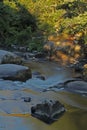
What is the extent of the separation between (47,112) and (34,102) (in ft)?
3.87

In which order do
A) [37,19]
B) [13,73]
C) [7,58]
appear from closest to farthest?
[13,73]
[7,58]
[37,19]

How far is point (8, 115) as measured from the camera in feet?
30.3

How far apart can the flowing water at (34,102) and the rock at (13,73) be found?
0.21 meters

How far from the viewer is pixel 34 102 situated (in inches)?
409

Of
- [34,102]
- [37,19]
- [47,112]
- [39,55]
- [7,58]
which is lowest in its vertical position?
[39,55]

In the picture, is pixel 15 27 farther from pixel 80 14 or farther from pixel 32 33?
pixel 80 14

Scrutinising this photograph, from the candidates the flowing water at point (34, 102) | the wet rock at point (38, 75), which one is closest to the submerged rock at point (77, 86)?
the flowing water at point (34, 102)

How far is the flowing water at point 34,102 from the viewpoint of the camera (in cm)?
885

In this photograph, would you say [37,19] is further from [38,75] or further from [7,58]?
[38,75]

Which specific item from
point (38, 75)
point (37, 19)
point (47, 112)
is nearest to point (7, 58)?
point (38, 75)

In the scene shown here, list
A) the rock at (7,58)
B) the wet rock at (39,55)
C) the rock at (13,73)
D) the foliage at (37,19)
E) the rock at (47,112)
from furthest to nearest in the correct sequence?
the foliage at (37,19) < the wet rock at (39,55) < the rock at (7,58) < the rock at (13,73) < the rock at (47,112)

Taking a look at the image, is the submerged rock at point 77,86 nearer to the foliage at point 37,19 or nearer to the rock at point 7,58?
the rock at point 7,58

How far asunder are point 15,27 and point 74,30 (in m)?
3.71

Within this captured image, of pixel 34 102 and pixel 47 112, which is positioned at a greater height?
pixel 47 112
